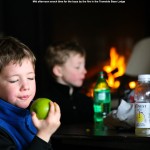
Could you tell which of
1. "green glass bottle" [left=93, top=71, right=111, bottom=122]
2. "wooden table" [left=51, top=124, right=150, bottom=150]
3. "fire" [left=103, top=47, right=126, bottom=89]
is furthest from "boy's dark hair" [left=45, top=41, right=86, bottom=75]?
"fire" [left=103, top=47, right=126, bottom=89]

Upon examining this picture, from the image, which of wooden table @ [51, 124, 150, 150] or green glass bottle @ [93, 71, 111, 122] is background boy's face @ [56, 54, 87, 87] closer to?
green glass bottle @ [93, 71, 111, 122]

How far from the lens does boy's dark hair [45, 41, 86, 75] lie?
2714 millimetres

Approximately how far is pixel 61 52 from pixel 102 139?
128 centimetres

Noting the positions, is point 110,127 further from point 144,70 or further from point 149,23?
point 149,23

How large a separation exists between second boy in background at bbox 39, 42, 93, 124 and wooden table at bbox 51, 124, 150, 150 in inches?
29.4

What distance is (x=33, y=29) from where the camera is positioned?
3.96 metres

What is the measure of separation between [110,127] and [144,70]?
176cm

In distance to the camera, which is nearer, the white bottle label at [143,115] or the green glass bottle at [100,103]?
the white bottle label at [143,115]

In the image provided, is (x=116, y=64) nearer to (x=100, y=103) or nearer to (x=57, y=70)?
(x=57, y=70)

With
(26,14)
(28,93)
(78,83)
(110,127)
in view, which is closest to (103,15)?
(26,14)

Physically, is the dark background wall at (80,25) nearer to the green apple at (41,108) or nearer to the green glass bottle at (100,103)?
the green glass bottle at (100,103)

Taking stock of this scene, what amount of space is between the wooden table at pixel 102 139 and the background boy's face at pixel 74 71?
95 centimetres

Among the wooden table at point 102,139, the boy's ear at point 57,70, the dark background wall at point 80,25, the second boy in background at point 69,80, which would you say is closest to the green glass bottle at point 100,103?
the second boy in background at point 69,80

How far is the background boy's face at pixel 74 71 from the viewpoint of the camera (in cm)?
266
